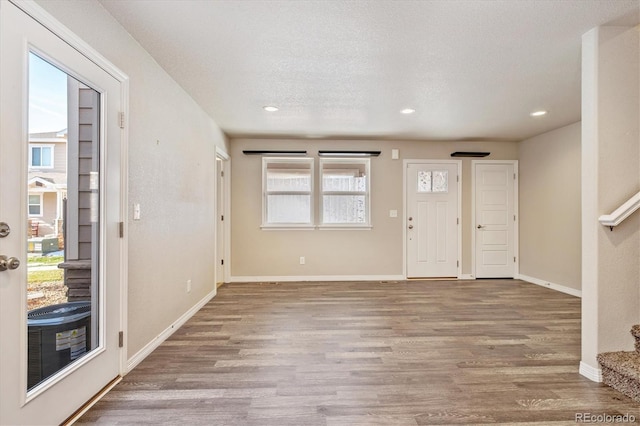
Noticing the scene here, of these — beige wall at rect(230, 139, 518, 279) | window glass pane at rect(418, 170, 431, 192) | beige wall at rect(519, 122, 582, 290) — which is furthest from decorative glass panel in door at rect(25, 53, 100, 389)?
beige wall at rect(519, 122, 582, 290)

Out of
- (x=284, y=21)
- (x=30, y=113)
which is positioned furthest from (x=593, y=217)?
(x=30, y=113)

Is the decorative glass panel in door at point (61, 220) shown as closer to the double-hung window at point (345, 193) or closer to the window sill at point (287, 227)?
the window sill at point (287, 227)

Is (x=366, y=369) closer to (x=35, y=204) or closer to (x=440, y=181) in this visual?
(x=35, y=204)

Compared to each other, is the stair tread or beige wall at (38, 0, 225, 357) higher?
beige wall at (38, 0, 225, 357)

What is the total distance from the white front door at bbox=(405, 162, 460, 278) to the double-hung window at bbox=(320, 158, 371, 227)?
742mm

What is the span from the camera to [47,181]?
1.52m

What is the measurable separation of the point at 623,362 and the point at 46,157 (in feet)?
11.6

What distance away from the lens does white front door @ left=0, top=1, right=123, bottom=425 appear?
50.3 inches

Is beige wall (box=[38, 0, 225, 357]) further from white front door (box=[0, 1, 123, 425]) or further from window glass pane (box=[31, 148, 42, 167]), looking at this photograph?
window glass pane (box=[31, 148, 42, 167])

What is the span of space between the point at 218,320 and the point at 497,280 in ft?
14.8

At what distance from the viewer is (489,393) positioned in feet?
6.31

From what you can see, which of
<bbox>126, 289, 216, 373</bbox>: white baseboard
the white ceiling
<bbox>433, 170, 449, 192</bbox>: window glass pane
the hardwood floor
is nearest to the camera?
the hardwood floor

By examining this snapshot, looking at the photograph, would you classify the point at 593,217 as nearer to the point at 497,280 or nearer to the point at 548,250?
the point at 548,250

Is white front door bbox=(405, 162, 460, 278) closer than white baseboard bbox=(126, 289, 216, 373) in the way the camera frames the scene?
No
